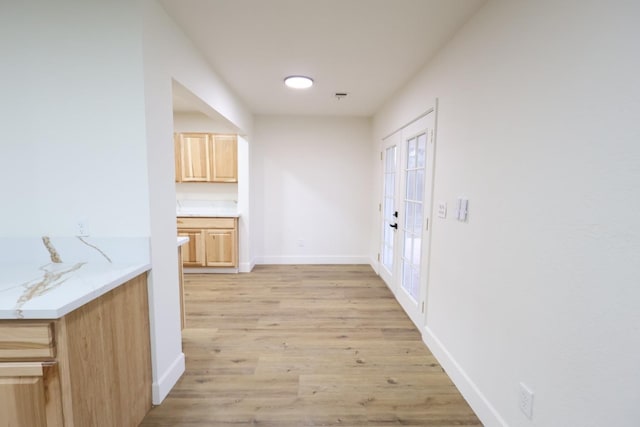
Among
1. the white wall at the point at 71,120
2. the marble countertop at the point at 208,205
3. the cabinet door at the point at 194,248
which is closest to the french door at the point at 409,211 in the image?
the white wall at the point at 71,120

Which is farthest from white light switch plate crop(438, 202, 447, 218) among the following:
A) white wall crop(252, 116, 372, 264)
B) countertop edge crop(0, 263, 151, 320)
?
white wall crop(252, 116, 372, 264)

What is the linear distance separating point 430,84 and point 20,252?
10.1 ft

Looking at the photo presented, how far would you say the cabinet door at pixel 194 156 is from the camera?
425cm

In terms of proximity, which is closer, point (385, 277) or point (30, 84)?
point (30, 84)

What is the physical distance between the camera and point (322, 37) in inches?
82.1

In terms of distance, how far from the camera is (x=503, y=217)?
1.46 meters

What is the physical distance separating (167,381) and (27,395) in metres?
0.87

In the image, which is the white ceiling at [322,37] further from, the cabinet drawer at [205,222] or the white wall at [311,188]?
the cabinet drawer at [205,222]

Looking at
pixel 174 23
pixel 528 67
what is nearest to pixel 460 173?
pixel 528 67

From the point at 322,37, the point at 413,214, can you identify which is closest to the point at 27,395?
the point at 322,37

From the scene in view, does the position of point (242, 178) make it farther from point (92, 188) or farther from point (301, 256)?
point (92, 188)

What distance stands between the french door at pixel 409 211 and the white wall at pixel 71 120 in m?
2.14

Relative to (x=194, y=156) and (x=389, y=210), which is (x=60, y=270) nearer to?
(x=194, y=156)

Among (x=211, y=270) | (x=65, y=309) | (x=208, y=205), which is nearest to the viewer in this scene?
(x=65, y=309)
